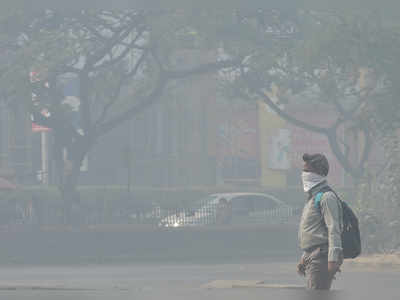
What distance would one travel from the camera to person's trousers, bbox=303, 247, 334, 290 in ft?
28.0

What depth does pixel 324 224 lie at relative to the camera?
8555mm

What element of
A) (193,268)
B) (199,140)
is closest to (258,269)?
(193,268)

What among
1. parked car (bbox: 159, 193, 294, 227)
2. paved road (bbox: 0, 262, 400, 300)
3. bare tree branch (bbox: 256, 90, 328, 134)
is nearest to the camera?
paved road (bbox: 0, 262, 400, 300)

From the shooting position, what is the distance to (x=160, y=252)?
27.0 meters

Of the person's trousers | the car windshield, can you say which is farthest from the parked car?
the person's trousers

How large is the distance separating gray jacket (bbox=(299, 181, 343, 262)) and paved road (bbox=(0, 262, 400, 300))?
66 centimetres

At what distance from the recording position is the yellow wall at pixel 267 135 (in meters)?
59.9

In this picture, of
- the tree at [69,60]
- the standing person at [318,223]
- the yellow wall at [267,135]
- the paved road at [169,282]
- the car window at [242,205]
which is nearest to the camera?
the standing person at [318,223]

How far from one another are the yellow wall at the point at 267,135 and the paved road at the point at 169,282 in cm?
3701

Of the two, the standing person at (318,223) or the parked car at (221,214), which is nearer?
the standing person at (318,223)

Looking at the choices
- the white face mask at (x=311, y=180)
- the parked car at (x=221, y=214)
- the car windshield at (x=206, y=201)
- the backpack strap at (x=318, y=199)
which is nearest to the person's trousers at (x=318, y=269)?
the backpack strap at (x=318, y=199)

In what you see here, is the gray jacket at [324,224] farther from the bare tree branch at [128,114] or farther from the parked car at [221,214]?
the bare tree branch at [128,114]

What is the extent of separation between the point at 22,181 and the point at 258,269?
122 ft

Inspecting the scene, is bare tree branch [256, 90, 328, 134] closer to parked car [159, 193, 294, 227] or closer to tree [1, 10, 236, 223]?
tree [1, 10, 236, 223]
